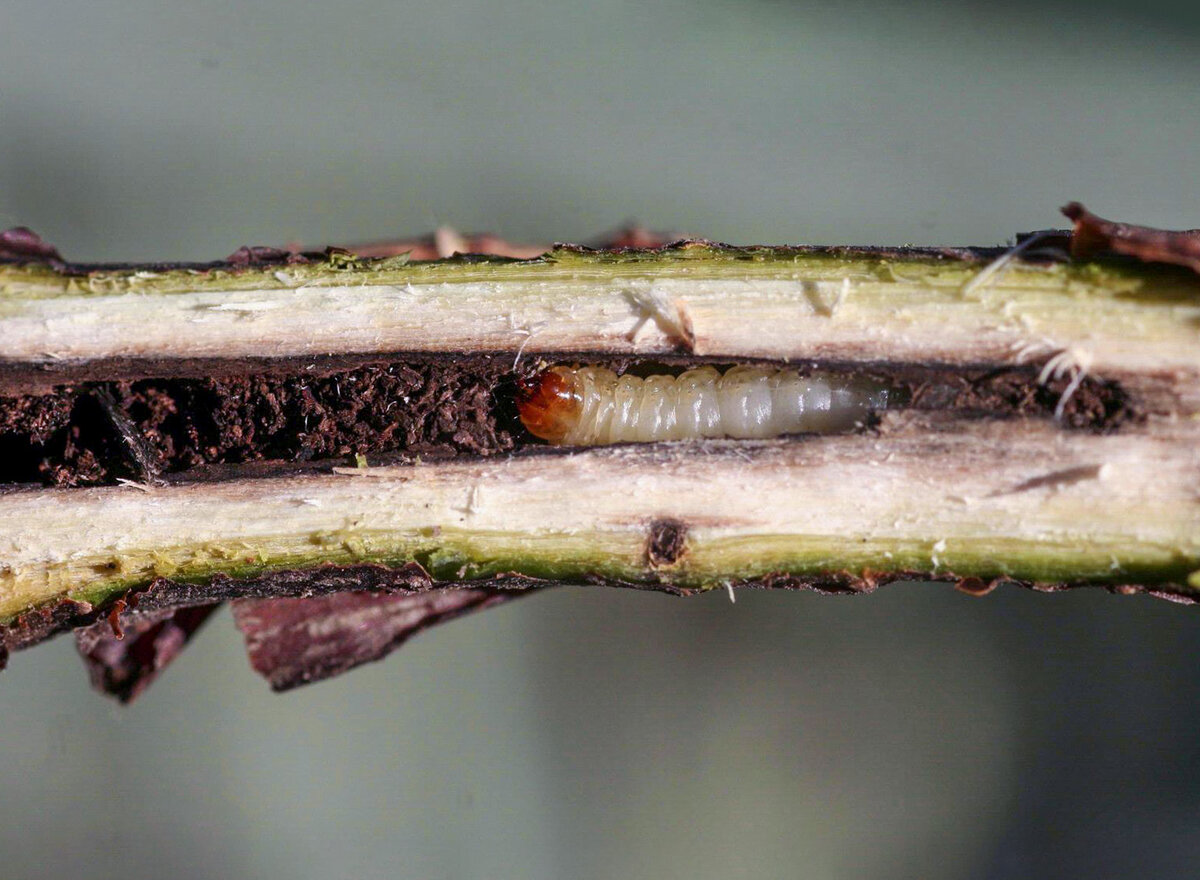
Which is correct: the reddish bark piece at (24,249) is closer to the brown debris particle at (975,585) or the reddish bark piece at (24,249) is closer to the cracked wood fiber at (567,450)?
the cracked wood fiber at (567,450)

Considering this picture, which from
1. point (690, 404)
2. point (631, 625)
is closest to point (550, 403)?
point (690, 404)

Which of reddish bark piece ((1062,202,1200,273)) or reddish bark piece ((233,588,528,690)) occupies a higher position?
reddish bark piece ((1062,202,1200,273))

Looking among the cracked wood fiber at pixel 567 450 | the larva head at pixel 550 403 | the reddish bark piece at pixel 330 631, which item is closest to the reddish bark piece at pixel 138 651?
the reddish bark piece at pixel 330 631

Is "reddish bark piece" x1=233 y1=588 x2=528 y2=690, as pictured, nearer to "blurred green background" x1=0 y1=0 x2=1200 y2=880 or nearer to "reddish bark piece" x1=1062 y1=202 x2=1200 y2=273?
"blurred green background" x1=0 y1=0 x2=1200 y2=880

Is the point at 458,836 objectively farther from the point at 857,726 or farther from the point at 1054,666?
the point at 1054,666

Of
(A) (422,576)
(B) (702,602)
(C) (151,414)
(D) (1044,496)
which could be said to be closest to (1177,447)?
(D) (1044,496)

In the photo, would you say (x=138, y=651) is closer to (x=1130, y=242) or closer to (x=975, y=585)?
(x=975, y=585)

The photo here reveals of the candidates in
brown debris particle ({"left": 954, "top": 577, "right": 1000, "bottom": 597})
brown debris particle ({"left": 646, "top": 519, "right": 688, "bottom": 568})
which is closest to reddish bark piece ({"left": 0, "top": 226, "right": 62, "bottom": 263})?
brown debris particle ({"left": 646, "top": 519, "right": 688, "bottom": 568})
